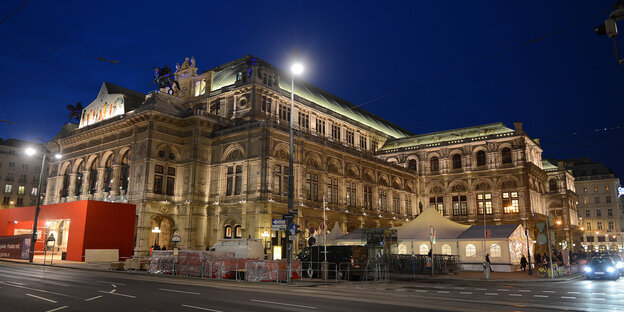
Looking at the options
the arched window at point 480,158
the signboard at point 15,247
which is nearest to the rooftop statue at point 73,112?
the signboard at point 15,247

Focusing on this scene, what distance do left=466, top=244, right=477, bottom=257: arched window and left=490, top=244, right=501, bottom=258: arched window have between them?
1398mm

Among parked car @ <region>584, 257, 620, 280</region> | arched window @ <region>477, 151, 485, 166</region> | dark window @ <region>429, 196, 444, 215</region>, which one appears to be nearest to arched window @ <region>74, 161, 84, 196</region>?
dark window @ <region>429, 196, 444, 215</region>

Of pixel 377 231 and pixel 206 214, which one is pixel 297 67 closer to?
pixel 377 231

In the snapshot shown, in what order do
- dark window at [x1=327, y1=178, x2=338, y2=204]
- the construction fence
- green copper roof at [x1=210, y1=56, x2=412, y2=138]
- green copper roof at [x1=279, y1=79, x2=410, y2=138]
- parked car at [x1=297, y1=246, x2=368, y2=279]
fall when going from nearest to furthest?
the construction fence < parked car at [x1=297, y1=246, x2=368, y2=279] < dark window at [x1=327, y1=178, x2=338, y2=204] < green copper roof at [x1=210, y1=56, x2=412, y2=138] < green copper roof at [x1=279, y1=79, x2=410, y2=138]

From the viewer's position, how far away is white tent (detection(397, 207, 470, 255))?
40.7m

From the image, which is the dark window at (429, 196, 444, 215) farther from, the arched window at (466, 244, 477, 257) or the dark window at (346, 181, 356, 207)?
the arched window at (466, 244, 477, 257)

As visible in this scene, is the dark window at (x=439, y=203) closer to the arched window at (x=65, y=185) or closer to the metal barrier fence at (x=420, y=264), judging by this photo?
the metal barrier fence at (x=420, y=264)

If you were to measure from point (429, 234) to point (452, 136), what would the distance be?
38.0 meters

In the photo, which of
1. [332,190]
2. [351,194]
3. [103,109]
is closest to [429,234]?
[332,190]

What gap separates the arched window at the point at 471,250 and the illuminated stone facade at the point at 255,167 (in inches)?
569

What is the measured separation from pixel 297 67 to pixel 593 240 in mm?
107174

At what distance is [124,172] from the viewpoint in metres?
49.2

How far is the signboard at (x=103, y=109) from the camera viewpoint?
169 ft

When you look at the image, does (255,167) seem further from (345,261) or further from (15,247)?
(15,247)
